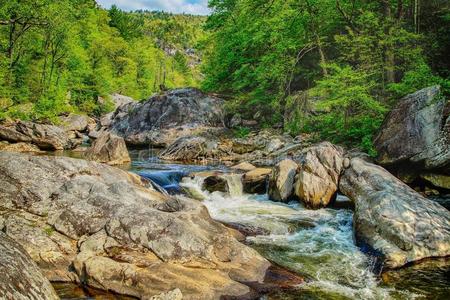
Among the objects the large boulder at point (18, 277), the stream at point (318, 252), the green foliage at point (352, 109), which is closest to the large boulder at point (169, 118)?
the green foliage at point (352, 109)

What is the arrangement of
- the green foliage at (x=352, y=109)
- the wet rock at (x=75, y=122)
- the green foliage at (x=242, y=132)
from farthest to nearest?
the wet rock at (x=75, y=122)
the green foliage at (x=242, y=132)
the green foliage at (x=352, y=109)

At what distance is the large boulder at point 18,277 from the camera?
13.2 ft

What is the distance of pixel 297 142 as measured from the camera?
21.4m

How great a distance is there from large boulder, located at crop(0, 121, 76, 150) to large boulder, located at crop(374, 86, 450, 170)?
2015cm

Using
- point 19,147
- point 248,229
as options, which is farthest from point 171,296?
point 19,147

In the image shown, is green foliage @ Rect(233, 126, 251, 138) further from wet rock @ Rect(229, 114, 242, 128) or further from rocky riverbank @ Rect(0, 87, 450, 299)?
rocky riverbank @ Rect(0, 87, 450, 299)

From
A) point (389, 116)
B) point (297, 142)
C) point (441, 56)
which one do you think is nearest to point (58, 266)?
point (389, 116)

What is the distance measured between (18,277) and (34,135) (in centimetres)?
2304

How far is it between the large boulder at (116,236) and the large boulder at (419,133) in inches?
304

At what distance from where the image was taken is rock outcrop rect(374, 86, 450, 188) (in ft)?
41.0

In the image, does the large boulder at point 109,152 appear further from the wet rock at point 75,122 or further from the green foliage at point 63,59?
the wet rock at point 75,122

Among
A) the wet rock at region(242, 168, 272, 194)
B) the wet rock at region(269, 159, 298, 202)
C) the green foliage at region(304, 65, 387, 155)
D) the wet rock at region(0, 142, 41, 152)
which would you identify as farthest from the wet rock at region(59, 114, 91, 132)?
the wet rock at region(269, 159, 298, 202)

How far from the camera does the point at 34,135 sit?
2483cm

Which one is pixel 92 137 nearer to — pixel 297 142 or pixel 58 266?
pixel 297 142
